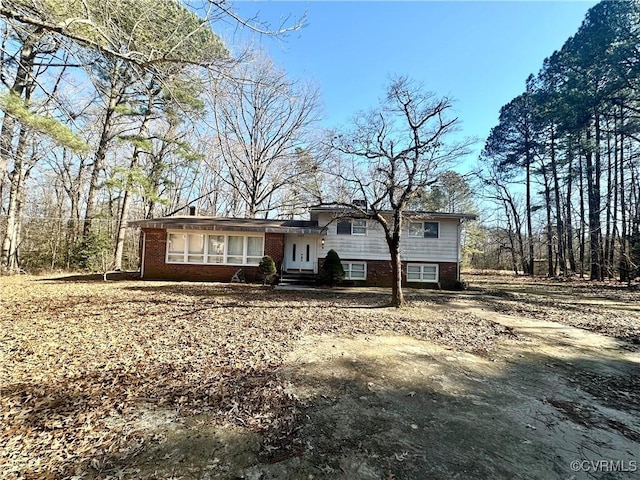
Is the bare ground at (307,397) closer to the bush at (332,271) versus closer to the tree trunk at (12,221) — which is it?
the bush at (332,271)

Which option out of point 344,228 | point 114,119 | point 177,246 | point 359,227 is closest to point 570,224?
point 359,227

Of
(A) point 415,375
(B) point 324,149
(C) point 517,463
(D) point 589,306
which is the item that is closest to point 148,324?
(A) point 415,375

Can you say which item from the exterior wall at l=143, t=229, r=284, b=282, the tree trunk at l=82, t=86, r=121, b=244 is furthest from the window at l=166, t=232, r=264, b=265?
the tree trunk at l=82, t=86, r=121, b=244

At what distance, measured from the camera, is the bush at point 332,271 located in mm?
13805

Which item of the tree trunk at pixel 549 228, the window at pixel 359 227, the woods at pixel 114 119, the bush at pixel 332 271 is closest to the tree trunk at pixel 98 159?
the woods at pixel 114 119

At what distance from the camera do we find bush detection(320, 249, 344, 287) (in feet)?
45.3

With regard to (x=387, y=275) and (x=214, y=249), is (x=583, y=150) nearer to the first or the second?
(x=387, y=275)

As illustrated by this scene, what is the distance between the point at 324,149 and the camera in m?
20.9

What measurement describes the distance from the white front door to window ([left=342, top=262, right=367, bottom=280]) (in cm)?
176

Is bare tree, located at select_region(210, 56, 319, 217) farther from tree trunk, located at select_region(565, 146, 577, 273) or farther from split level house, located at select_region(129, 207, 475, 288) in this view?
tree trunk, located at select_region(565, 146, 577, 273)

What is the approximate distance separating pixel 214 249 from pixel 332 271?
19.9 feet

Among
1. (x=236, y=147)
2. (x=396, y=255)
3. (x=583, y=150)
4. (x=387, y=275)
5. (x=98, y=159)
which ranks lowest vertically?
(x=387, y=275)

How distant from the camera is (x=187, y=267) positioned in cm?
1423

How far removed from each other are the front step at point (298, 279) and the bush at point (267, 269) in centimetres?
63
